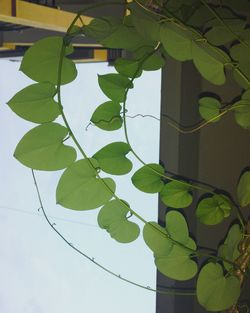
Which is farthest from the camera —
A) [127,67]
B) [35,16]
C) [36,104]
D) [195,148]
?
[195,148]

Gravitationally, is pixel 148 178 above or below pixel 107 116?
below

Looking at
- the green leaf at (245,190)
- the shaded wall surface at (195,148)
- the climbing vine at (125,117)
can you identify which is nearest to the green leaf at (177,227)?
the climbing vine at (125,117)

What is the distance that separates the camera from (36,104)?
0.68 meters

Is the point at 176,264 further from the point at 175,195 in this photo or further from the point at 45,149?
the point at 45,149

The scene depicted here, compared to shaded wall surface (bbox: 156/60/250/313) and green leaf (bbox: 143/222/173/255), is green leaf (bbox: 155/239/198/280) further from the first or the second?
shaded wall surface (bbox: 156/60/250/313)

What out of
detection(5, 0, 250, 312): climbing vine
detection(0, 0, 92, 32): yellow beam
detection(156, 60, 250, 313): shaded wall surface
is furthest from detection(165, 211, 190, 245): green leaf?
detection(0, 0, 92, 32): yellow beam

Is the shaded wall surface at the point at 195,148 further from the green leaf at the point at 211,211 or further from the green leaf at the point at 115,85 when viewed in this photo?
the green leaf at the point at 115,85

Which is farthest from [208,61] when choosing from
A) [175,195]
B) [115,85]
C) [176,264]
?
[176,264]

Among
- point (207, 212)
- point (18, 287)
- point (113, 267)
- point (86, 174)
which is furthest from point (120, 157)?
point (18, 287)

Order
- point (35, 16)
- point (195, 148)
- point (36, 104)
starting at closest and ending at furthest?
point (36, 104), point (35, 16), point (195, 148)

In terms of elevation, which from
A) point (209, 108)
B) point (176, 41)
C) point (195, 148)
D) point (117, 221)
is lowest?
point (117, 221)

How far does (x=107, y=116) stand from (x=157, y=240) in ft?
0.85

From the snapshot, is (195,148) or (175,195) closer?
(175,195)

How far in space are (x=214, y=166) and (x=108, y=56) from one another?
23.2 inches
